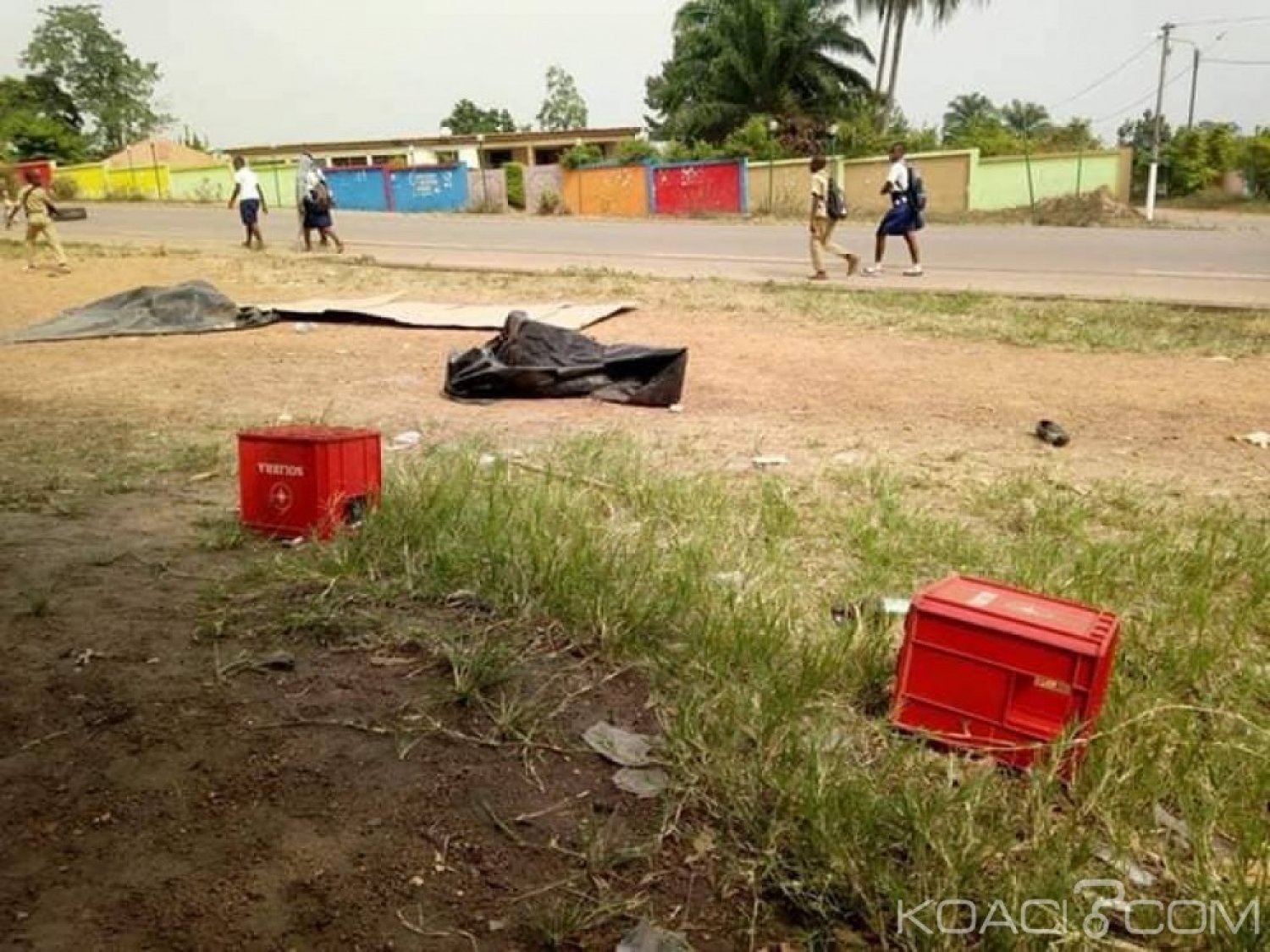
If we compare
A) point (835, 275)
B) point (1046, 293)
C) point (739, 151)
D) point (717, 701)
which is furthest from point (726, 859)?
point (739, 151)

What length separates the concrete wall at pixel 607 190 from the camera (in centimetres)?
3275

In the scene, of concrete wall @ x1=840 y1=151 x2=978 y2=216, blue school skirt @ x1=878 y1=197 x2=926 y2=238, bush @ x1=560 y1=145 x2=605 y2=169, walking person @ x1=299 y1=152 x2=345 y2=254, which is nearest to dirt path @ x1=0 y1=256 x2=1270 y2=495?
blue school skirt @ x1=878 y1=197 x2=926 y2=238

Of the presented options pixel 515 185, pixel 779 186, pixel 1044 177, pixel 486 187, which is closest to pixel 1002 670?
pixel 1044 177

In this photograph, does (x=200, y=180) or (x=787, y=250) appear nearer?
(x=787, y=250)

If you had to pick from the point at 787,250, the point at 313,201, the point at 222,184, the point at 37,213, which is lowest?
the point at 787,250

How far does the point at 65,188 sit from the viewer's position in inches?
1577

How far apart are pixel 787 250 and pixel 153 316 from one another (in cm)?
1011

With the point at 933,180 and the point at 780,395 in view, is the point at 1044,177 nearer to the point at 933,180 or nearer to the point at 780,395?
the point at 933,180

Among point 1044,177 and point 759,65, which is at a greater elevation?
point 759,65

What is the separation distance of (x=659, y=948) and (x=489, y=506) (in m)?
2.00

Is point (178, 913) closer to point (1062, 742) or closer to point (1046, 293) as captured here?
point (1062, 742)

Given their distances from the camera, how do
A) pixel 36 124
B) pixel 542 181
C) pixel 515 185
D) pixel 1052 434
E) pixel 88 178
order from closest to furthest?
pixel 1052 434 → pixel 542 181 → pixel 515 185 → pixel 88 178 → pixel 36 124

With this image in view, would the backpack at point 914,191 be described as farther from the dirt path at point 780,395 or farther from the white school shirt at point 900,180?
the dirt path at point 780,395

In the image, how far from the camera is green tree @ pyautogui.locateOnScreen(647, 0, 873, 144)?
33.6 metres
